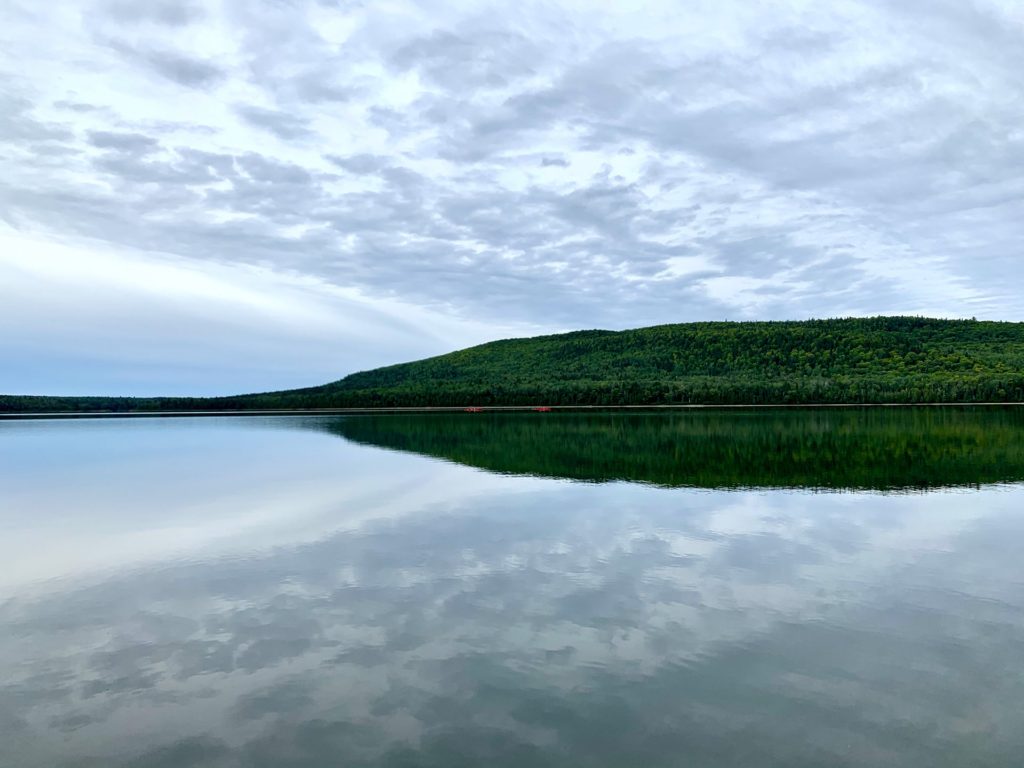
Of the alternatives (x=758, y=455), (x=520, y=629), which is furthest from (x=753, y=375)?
(x=520, y=629)

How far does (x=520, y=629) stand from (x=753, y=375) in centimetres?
16785

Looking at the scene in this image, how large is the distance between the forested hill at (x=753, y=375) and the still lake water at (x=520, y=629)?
122961 millimetres

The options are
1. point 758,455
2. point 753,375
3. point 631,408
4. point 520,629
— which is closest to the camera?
point 520,629

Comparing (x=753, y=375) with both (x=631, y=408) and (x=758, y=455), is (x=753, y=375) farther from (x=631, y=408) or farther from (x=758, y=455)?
(x=758, y=455)

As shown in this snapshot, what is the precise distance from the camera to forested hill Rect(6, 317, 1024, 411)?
142m

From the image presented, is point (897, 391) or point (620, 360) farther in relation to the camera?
point (620, 360)

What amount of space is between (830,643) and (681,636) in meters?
2.22

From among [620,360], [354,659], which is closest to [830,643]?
[354,659]

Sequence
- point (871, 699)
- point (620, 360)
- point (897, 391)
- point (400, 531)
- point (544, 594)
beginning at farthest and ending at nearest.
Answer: point (620, 360), point (897, 391), point (400, 531), point (544, 594), point (871, 699)

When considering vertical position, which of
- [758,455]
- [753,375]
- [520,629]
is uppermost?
[753,375]

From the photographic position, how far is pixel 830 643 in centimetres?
1114

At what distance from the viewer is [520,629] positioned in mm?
12062

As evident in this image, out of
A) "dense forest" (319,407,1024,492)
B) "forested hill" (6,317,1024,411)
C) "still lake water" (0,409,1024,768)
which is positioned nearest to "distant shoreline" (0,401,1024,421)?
"forested hill" (6,317,1024,411)

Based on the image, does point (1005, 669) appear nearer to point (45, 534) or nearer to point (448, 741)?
point (448, 741)
